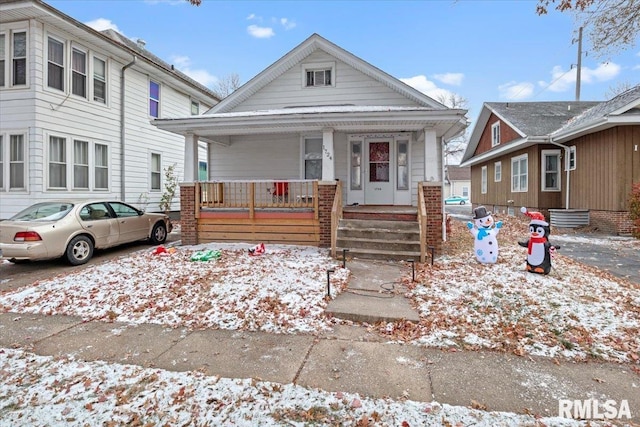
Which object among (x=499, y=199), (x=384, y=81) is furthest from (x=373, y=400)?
(x=499, y=199)

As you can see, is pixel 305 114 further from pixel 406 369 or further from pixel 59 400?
pixel 59 400

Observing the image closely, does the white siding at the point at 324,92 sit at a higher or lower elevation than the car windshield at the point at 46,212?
higher

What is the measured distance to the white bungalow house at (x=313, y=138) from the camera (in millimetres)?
9258

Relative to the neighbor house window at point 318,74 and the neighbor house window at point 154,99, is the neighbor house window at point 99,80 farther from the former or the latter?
the neighbor house window at point 318,74

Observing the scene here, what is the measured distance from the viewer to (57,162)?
1031 centimetres

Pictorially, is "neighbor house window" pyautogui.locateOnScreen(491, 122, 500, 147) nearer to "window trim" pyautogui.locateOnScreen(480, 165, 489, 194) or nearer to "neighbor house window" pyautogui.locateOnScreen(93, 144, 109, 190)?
"window trim" pyautogui.locateOnScreen(480, 165, 489, 194)

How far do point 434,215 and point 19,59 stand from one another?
12150 mm

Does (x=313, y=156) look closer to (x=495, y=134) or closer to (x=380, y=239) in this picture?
(x=380, y=239)

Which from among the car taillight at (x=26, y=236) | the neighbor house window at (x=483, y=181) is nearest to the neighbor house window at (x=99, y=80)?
the car taillight at (x=26, y=236)

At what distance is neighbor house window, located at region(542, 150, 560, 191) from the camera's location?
14758 mm

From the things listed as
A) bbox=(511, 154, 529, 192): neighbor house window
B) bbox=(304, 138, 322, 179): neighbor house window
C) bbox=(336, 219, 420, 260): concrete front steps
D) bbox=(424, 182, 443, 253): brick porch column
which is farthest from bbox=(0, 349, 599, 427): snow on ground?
bbox=(511, 154, 529, 192): neighbor house window

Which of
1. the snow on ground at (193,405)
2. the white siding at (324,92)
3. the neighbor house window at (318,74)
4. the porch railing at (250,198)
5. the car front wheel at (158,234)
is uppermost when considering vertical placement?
the neighbor house window at (318,74)

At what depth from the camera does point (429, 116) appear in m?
7.96

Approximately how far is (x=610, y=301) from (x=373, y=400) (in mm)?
4211
